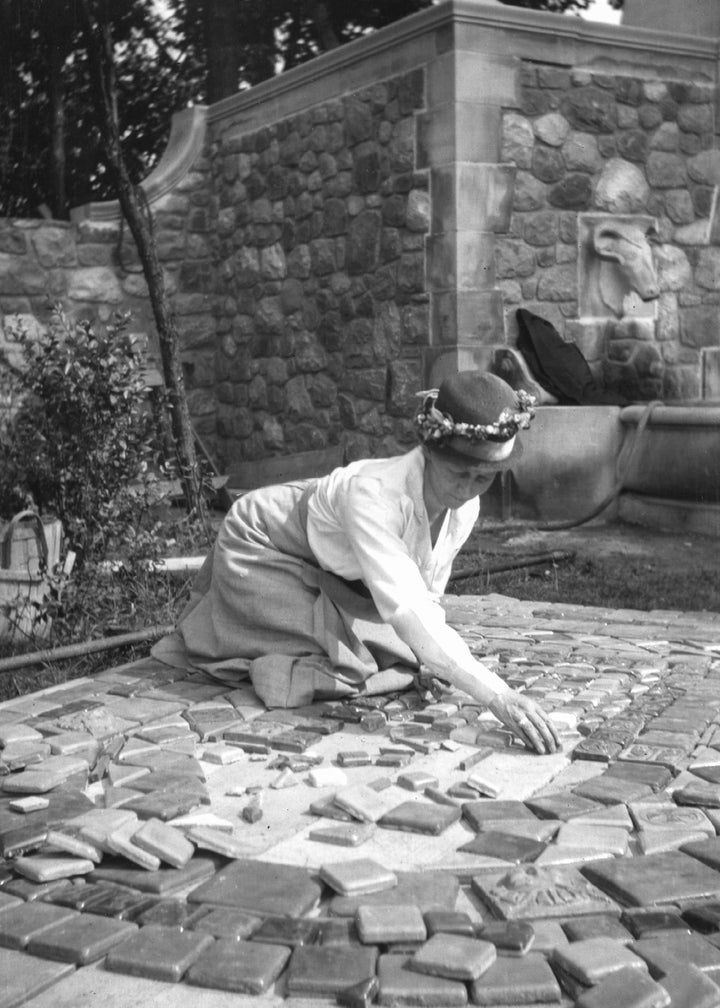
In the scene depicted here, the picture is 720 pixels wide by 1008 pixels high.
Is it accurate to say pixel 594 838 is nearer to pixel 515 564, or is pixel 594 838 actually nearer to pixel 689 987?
pixel 689 987

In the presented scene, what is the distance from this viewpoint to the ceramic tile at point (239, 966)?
86.8 inches

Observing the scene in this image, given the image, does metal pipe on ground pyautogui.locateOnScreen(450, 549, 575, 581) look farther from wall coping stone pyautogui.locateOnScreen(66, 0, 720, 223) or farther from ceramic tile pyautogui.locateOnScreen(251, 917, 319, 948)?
ceramic tile pyautogui.locateOnScreen(251, 917, 319, 948)

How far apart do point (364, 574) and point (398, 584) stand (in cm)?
14

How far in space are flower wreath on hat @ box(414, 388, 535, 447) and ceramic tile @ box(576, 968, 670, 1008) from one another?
157cm

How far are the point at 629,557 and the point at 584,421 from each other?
4.35ft

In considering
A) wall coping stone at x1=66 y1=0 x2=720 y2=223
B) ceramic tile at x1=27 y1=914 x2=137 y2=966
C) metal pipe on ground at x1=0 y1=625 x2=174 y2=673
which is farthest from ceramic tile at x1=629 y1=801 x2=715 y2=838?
wall coping stone at x1=66 y1=0 x2=720 y2=223

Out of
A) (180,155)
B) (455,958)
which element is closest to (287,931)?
(455,958)

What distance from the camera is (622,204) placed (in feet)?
28.7

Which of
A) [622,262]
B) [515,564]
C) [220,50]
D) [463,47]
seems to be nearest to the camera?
[515,564]

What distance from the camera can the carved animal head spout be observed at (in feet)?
28.5

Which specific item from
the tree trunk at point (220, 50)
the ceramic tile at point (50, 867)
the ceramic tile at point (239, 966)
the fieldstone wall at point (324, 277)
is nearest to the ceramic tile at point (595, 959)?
the ceramic tile at point (239, 966)

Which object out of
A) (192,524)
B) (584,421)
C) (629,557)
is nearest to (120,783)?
(192,524)

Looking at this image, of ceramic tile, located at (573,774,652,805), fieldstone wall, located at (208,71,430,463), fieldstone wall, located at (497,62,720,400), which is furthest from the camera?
fieldstone wall, located at (208,71,430,463)

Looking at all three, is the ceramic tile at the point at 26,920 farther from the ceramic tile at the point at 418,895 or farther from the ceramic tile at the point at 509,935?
the ceramic tile at the point at 509,935
